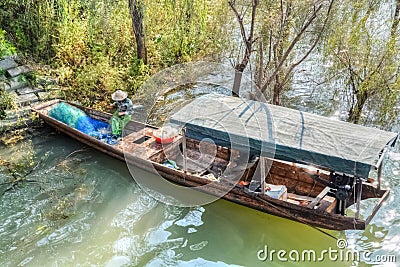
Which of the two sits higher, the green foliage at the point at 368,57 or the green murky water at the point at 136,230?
the green foliage at the point at 368,57

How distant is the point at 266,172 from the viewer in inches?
264

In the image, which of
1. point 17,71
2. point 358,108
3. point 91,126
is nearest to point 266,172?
point 358,108

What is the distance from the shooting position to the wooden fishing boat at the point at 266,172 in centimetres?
547

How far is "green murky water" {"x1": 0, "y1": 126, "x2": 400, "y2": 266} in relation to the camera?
5859 millimetres

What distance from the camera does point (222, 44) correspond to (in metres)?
11.0

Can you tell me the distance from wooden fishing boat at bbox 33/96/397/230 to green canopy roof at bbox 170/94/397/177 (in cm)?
2

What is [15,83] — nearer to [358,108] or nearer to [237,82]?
[237,82]

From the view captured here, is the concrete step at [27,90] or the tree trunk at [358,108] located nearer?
the tree trunk at [358,108]

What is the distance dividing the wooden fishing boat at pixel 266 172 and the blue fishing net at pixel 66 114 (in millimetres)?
151

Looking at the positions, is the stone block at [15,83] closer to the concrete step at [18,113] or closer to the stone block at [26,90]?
the stone block at [26,90]

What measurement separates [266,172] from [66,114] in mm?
4529

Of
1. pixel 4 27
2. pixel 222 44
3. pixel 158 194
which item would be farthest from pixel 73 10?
pixel 158 194

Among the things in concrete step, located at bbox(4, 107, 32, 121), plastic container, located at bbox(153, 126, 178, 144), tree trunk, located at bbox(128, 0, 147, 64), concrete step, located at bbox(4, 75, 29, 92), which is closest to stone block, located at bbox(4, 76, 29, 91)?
concrete step, located at bbox(4, 75, 29, 92)

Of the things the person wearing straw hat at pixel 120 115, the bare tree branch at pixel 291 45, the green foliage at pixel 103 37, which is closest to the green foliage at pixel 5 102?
the green foliage at pixel 103 37
